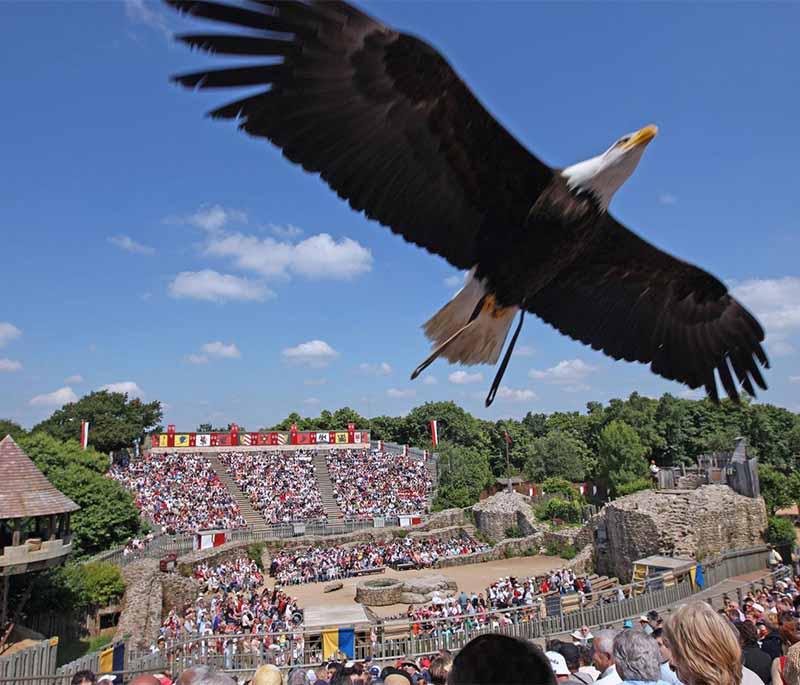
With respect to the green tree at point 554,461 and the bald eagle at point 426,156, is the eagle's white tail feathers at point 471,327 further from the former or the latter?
the green tree at point 554,461

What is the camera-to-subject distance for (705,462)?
26281mm

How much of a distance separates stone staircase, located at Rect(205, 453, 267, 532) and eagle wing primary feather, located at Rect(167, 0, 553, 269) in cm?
2618

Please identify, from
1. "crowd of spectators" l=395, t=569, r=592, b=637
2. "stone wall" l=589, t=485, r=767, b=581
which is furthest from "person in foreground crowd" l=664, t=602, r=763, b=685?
"stone wall" l=589, t=485, r=767, b=581

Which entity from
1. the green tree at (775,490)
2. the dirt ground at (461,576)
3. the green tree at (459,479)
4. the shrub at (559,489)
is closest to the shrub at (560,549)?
the dirt ground at (461,576)

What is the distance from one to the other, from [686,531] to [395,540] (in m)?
13.9

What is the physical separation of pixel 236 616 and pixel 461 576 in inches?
423

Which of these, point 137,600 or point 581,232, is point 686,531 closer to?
point 137,600

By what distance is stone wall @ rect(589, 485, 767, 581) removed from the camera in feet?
62.1

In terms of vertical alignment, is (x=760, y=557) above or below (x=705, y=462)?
below

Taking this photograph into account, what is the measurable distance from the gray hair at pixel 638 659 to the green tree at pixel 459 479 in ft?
106

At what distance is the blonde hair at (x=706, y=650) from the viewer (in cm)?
168

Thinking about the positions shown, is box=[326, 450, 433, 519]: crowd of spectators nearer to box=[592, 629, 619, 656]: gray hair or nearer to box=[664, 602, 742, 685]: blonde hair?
box=[592, 629, 619, 656]: gray hair

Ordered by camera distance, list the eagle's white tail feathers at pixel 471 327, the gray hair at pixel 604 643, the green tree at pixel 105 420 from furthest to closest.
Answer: the green tree at pixel 105 420 < the gray hair at pixel 604 643 < the eagle's white tail feathers at pixel 471 327

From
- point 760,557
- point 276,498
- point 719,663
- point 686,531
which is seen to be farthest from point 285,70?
point 276,498
